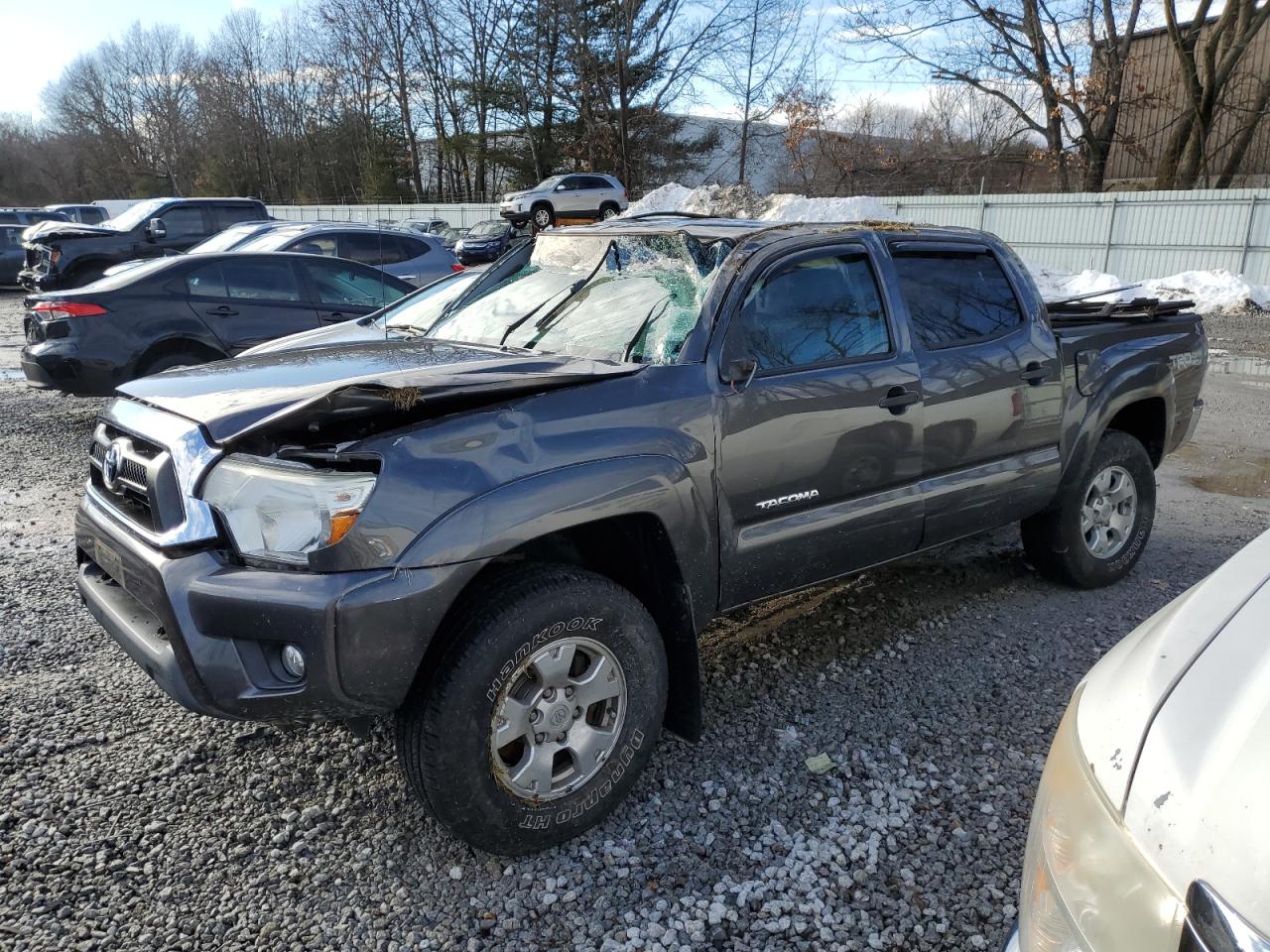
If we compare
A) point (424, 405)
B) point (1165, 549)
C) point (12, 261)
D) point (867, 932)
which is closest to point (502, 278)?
point (424, 405)

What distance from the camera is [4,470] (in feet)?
22.9

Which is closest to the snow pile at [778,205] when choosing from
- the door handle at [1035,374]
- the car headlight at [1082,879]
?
the door handle at [1035,374]

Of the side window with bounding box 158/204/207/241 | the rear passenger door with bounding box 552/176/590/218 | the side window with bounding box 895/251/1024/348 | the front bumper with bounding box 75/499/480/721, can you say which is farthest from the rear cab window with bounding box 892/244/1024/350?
the rear passenger door with bounding box 552/176/590/218

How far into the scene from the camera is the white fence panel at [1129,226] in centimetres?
1928

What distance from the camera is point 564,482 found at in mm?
2559

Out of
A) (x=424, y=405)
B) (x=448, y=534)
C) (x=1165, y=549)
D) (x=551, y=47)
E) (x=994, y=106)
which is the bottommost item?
(x=1165, y=549)

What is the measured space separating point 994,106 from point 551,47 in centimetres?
1880

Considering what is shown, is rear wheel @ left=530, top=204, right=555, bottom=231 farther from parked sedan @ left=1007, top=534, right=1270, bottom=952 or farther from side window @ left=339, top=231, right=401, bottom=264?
parked sedan @ left=1007, top=534, right=1270, bottom=952

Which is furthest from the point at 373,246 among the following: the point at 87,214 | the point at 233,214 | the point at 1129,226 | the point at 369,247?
the point at 87,214

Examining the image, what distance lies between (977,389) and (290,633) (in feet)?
9.34

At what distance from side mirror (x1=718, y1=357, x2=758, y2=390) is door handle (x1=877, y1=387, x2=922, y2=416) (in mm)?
674

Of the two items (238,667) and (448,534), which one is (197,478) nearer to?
(238,667)

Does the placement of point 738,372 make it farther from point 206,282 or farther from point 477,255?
point 477,255

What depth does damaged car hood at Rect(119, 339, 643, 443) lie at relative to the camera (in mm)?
2430
